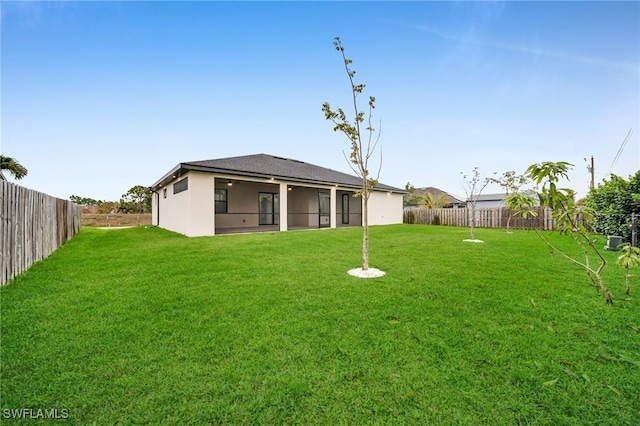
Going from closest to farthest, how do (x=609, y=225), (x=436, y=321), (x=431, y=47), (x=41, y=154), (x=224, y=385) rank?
(x=224, y=385) < (x=436, y=321) < (x=609, y=225) < (x=431, y=47) < (x=41, y=154)

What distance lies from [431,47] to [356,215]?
40.8 ft

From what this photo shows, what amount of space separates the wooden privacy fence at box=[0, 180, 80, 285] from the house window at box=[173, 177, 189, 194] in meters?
4.47

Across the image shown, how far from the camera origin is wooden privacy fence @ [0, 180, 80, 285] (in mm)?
4445

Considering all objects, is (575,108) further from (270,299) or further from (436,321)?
(270,299)

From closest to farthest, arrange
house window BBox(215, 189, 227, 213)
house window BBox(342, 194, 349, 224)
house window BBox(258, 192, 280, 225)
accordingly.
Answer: house window BBox(215, 189, 227, 213), house window BBox(258, 192, 280, 225), house window BBox(342, 194, 349, 224)

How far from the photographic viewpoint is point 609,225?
929cm

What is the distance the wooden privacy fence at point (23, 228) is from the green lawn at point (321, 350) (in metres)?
0.46

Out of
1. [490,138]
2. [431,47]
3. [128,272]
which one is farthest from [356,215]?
[128,272]

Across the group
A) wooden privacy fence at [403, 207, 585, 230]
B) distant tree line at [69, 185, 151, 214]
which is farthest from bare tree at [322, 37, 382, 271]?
distant tree line at [69, 185, 151, 214]

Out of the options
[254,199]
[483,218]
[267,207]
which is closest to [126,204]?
[254,199]

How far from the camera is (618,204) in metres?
8.91

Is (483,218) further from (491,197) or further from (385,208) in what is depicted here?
(491,197)

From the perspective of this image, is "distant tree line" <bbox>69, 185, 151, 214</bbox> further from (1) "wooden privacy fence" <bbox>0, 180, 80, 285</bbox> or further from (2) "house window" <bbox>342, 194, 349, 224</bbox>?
(1) "wooden privacy fence" <bbox>0, 180, 80, 285</bbox>

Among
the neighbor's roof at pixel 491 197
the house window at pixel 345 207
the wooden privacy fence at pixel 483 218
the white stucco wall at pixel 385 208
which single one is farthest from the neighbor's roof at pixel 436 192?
the house window at pixel 345 207
